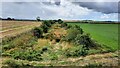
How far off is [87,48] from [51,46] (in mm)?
1947

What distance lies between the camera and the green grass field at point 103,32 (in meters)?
17.6

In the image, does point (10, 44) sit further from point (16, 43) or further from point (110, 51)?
point (110, 51)

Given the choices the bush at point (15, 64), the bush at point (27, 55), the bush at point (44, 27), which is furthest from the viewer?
the bush at point (44, 27)

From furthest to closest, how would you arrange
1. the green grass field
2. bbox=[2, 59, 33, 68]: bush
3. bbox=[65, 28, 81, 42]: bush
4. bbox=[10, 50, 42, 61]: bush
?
the green grass field < bbox=[65, 28, 81, 42]: bush < bbox=[10, 50, 42, 61]: bush < bbox=[2, 59, 33, 68]: bush

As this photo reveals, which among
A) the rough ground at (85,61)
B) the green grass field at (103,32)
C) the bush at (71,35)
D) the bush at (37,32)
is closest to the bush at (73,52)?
the rough ground at (85,61)

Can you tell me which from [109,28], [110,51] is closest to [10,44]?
[110,51]

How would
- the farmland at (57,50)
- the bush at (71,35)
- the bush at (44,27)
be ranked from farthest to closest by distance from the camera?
1. the bush at (44,27)
2. the bush at (71,35)
3. the farmland at (57,50)

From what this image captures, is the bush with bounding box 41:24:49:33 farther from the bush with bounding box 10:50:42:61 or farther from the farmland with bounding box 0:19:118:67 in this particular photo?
the bush with bounding box 10:50:42:61

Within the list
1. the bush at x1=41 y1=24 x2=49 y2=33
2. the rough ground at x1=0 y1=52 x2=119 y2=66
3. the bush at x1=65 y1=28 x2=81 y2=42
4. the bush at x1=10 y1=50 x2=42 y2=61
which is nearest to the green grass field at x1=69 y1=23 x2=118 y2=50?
the bush at x1=65 y1=28 x2=81 y2=42

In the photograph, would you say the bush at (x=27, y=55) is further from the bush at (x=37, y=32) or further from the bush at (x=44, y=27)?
the bush at (x=44, y=27)

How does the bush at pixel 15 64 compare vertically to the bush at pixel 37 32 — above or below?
below

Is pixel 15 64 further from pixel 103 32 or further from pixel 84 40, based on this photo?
pixel 103 32

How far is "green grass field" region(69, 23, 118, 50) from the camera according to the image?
17.6m

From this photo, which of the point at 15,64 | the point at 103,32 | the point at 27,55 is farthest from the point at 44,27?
the point at 15,64
